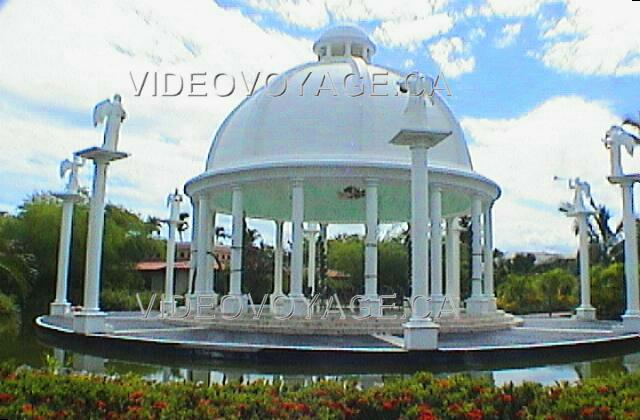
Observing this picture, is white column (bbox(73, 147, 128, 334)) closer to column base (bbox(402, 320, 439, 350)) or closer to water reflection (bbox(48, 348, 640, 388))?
water reflection (bbox(48, 348, 640, 388))

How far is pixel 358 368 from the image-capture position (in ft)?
35.4

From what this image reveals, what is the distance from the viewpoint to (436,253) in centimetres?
1661

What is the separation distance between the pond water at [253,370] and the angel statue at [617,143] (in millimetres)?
6492

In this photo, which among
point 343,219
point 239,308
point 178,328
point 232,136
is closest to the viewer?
point 178,328

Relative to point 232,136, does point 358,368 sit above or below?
below

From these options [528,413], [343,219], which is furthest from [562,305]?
[528,413]

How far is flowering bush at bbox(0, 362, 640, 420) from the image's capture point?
5109 millimetres

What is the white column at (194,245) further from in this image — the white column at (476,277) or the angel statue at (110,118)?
the white column at (476,277)

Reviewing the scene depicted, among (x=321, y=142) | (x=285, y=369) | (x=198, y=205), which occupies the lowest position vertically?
(x=285, y=369)

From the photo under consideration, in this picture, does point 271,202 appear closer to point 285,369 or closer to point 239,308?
point 239,308

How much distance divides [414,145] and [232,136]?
8716mm

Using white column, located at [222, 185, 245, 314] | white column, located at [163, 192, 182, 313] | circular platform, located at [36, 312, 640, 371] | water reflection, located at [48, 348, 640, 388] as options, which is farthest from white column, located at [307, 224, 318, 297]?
water reflection, located at [48, 348, 640, 388]

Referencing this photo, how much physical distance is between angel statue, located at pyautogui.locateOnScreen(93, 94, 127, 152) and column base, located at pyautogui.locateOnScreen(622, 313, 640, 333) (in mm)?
13356

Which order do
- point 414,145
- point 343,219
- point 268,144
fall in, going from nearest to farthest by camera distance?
point 414,145 → point 268,144 → point 343,219
